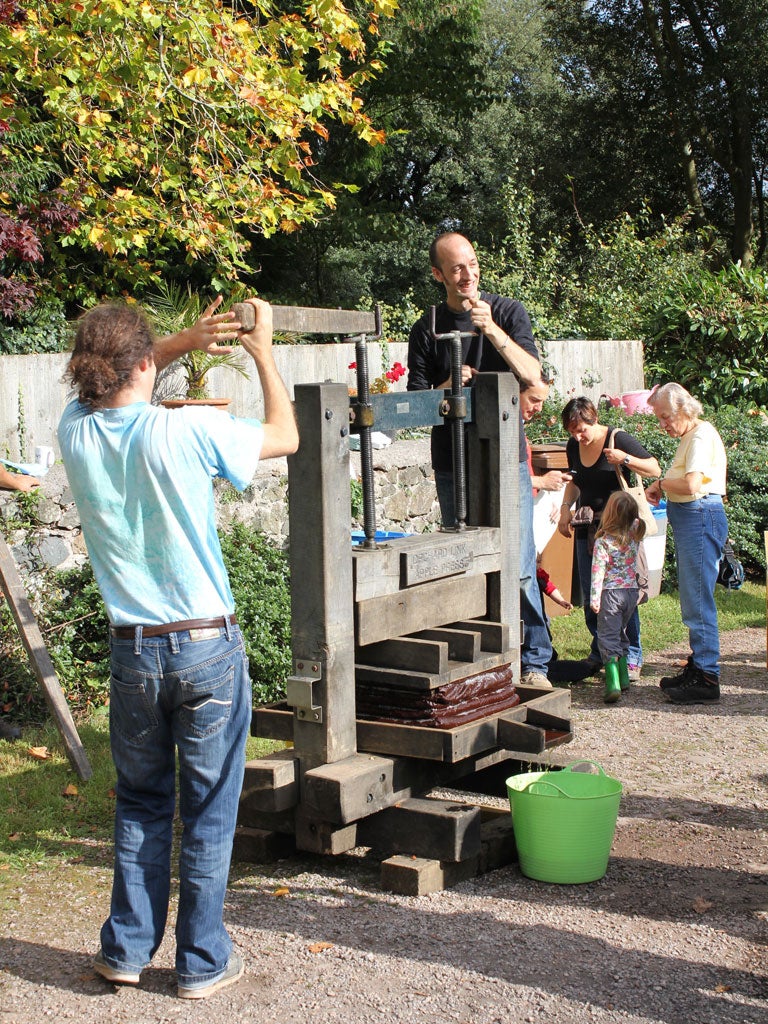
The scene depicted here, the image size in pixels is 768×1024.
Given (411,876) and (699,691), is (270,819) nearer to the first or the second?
(411,876)

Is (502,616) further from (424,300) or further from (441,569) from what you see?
(424,300)

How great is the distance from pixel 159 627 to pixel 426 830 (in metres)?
1.54

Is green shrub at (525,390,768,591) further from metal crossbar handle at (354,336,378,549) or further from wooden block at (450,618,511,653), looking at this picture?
metal crossbar handle at (354,336,378,549)

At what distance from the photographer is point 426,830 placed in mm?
4211

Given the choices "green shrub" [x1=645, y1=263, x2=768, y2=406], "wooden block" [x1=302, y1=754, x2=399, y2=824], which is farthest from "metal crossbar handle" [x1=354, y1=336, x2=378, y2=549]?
"green shrub" [x1=645, y1=263, x2=768, y2=406]

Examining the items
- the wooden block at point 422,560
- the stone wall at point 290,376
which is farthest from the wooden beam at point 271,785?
the stone wall at point 290,376

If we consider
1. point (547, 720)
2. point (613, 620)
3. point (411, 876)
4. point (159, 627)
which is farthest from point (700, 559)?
point (159, 627)

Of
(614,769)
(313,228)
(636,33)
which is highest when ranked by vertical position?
(636,33)

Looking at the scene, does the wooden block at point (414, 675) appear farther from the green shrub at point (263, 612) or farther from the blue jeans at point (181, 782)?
the green shrub at point (263, 612)

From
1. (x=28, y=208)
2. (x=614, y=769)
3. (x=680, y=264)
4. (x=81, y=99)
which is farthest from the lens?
(x=680, y=264)

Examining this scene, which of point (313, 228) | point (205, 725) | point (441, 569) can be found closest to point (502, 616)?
point (441, 569)

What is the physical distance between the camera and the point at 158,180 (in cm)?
1040

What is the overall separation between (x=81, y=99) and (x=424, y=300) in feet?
52.3

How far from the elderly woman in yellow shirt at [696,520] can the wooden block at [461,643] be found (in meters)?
2.85
